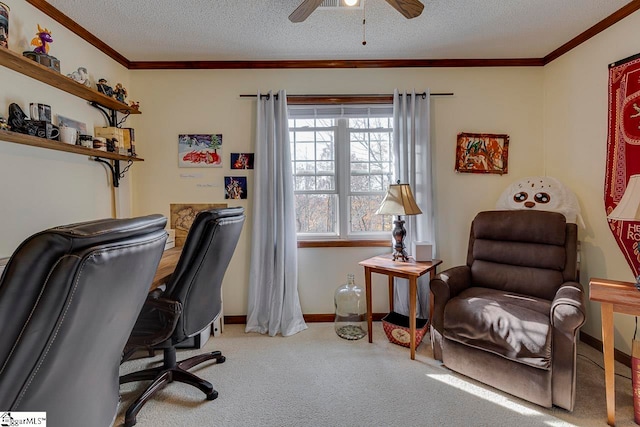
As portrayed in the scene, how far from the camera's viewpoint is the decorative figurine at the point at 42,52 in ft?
5.79

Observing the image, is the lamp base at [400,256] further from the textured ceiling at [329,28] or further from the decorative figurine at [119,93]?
the decorative figurine at [119,93]

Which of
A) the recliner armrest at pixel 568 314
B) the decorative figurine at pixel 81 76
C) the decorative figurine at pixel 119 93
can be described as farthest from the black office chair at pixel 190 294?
the recliner armrest at pixel 568 314

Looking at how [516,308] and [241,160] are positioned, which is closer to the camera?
[516,308]

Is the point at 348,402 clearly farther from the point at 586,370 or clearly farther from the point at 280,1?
the point at 280,1

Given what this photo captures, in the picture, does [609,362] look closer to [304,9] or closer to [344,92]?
[304,9]

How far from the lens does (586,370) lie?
206cm

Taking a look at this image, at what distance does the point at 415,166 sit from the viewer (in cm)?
275

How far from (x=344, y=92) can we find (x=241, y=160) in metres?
1.15

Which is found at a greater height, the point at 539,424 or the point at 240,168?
the point at 240,168

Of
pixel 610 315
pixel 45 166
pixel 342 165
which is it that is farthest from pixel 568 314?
pixel 45 166

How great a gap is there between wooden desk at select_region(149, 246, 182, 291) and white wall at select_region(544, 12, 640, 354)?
308 cm

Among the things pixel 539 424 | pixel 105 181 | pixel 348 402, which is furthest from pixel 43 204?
pixel 539 424

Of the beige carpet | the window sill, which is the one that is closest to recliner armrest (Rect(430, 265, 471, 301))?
the beige carpet

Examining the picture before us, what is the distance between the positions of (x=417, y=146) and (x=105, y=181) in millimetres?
2693
